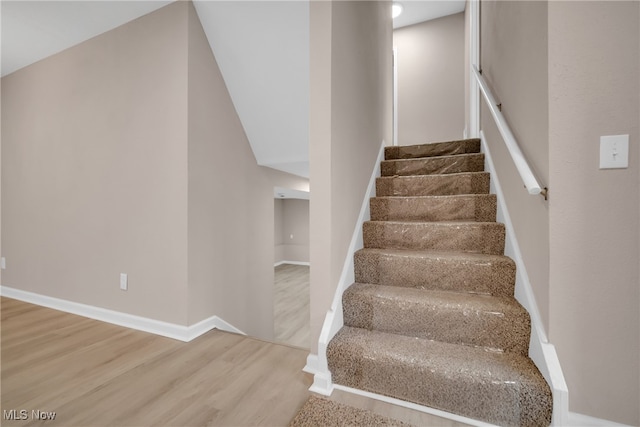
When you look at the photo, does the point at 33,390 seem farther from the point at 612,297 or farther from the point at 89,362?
the point at 612,297

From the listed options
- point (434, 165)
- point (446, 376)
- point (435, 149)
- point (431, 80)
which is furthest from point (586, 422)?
point (431, 80)

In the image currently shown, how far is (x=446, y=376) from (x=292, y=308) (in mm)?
4126

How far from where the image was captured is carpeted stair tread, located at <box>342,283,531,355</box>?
1.25 metres

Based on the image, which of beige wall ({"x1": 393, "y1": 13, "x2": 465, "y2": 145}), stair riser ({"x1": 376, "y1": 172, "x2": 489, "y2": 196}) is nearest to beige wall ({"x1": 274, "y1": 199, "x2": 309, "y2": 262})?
beige wall ({"x1": 393, "y1": 13, "x2": 465, "y2": 145})

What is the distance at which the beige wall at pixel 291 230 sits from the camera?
25.7ft

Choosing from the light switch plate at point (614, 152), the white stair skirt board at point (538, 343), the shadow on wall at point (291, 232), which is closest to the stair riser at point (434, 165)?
the white stair skirt board at point (538, 343)

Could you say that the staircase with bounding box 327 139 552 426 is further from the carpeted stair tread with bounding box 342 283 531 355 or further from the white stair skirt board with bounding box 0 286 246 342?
the white stair skirt board with bounding box 0 286 246 342

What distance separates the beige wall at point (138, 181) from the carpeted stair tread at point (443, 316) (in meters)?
1.23

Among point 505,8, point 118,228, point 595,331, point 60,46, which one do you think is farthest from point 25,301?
point 505,8

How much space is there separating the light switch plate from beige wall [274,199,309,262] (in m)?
6.93

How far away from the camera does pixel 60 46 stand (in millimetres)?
2410

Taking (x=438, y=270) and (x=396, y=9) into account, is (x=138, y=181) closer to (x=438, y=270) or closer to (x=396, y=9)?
(x=438, y=270)

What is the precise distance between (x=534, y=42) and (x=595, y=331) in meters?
1.21

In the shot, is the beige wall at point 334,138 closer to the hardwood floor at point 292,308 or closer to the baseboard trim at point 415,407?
the baseboard trim at point 415,407
